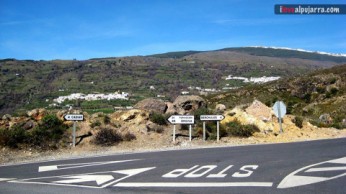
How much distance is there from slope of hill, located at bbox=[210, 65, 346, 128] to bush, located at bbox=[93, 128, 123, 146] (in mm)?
31685

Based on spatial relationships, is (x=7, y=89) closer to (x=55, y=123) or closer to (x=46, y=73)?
(x=46, y=73)

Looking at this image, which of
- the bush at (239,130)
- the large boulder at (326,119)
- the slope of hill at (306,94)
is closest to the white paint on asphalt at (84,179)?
the bush at (239,130)

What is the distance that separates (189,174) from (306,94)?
2116 inches

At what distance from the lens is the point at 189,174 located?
32.6 ft

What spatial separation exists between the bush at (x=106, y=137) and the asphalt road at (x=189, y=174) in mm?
4284

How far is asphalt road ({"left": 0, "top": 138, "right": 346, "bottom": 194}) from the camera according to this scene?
8.43m

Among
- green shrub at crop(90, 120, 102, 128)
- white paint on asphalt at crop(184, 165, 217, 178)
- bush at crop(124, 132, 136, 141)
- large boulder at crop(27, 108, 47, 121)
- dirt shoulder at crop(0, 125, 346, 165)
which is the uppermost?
large boulder at crop(27, 108, 47, 121)

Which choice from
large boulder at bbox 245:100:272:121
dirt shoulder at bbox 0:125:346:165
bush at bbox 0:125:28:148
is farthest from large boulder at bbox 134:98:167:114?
bush at bbox 0:125:28:148

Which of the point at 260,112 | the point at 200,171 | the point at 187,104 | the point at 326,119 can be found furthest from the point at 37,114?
the point at 326,119

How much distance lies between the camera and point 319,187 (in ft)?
26.5

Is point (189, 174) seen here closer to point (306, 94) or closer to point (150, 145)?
point (150, 145)

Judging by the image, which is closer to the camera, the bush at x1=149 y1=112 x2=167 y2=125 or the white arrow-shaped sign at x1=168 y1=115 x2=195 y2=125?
the white arrow-shaped sign at x1=168 y1=115 x2=195 y2=125

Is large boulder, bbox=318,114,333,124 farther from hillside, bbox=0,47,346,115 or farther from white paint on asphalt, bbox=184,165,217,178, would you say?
hillside, bbox=0,47,346,115

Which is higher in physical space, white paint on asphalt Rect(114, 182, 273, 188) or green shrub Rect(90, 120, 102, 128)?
green shrub Rect(90, 120, 102, 128)
